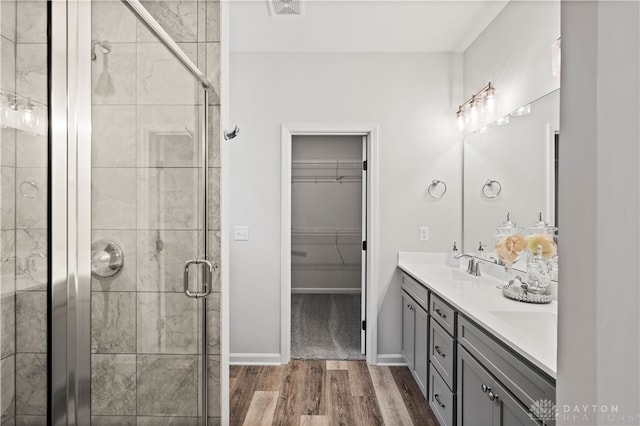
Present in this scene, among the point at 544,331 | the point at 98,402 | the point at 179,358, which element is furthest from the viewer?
the point at 179,358

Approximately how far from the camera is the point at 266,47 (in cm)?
301

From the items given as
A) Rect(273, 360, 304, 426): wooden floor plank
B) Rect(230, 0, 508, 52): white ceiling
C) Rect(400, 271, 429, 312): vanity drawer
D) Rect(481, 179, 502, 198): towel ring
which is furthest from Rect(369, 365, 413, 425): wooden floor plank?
Rect(230, 0, 508, 52): white ceiling

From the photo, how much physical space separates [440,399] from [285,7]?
2570mm

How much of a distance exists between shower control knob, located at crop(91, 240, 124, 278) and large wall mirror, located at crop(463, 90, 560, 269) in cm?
189

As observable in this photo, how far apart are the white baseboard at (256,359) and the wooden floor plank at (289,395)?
13cm

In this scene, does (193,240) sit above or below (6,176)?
below

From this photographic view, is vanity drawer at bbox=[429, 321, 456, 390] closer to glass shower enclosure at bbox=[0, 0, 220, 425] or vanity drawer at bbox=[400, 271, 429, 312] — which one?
vanity drawer at bbox=[400, 271, 429, 312]

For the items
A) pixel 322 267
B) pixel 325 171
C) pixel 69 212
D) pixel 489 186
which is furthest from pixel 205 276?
pixel 322 267

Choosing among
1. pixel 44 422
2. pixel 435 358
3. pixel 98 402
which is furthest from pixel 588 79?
pixel 435 358

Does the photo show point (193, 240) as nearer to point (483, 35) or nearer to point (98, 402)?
point (98, 402)

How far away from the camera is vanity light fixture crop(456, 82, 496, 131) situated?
8.56 ft

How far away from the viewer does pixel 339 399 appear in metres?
2.49

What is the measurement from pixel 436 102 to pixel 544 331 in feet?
7.13

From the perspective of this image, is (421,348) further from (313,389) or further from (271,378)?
(271,378)
